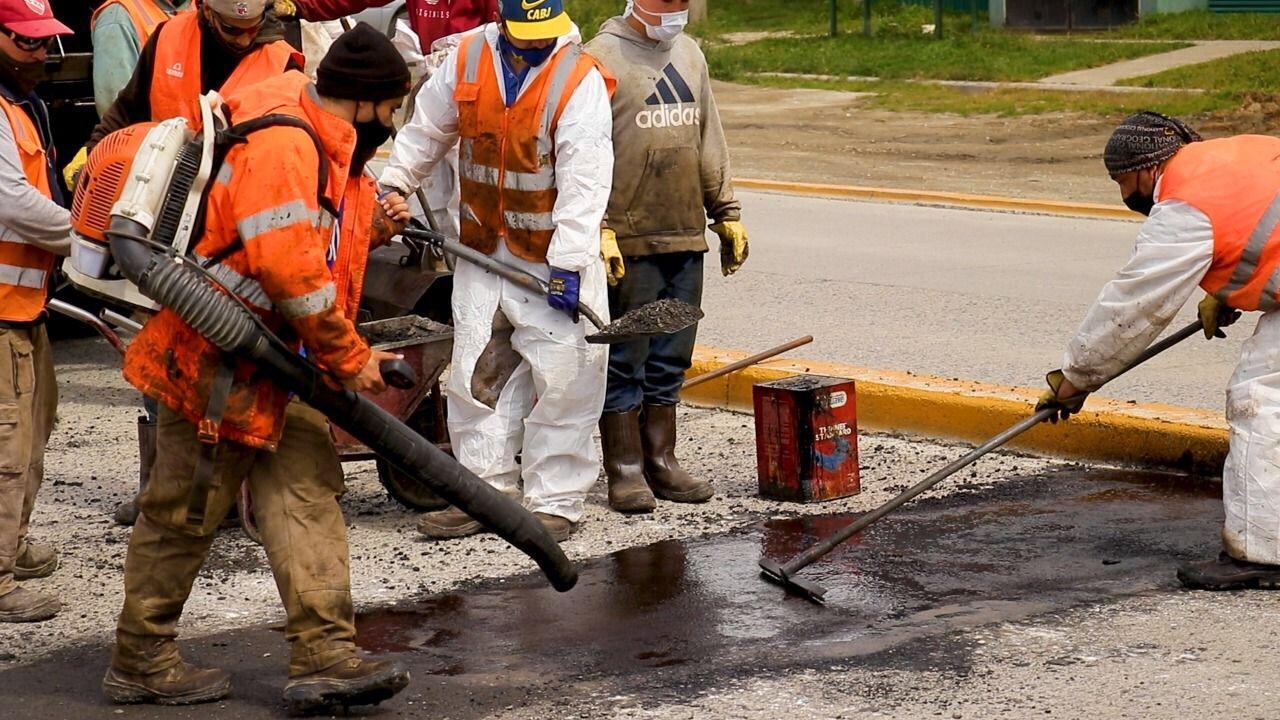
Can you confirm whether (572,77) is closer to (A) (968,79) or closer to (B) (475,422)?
(B) (475,422)

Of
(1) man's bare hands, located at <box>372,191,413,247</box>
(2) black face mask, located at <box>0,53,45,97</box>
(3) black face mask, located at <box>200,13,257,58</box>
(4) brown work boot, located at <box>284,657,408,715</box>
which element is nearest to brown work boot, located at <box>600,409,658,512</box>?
(1) man's bare hands, located at <box>372,191,413,247</box>

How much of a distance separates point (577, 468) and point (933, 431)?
1.77 meters

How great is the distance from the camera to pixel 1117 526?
21.5 ft

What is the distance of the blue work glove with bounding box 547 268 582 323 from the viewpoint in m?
6.43

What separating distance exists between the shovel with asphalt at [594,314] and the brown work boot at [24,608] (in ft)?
5.36

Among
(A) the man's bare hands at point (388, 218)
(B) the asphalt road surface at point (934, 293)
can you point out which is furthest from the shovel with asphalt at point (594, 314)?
(B) the asphalt road surface at point (934, 293)

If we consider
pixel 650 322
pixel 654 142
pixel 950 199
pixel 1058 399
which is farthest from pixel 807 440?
pixel 950 199

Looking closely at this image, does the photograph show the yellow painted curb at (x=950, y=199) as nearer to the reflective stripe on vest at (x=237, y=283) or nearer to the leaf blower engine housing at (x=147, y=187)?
the reflective stripe on vest at (x=237, y=283)

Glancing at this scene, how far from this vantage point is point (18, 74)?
5.90 m

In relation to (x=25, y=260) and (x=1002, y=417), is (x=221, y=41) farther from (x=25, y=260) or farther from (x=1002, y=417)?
(x=1002, y=417)

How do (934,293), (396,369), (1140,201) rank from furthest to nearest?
1. (934,293)
2. (1140,201)
3. (396,369)

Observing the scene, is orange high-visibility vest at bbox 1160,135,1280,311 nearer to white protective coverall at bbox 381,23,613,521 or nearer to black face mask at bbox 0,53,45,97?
white protective coverall at bbox 381,23,613,521

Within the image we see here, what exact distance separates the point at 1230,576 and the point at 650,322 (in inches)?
80.2

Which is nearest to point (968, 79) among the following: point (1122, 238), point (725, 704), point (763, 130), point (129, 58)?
point (763, 130)
